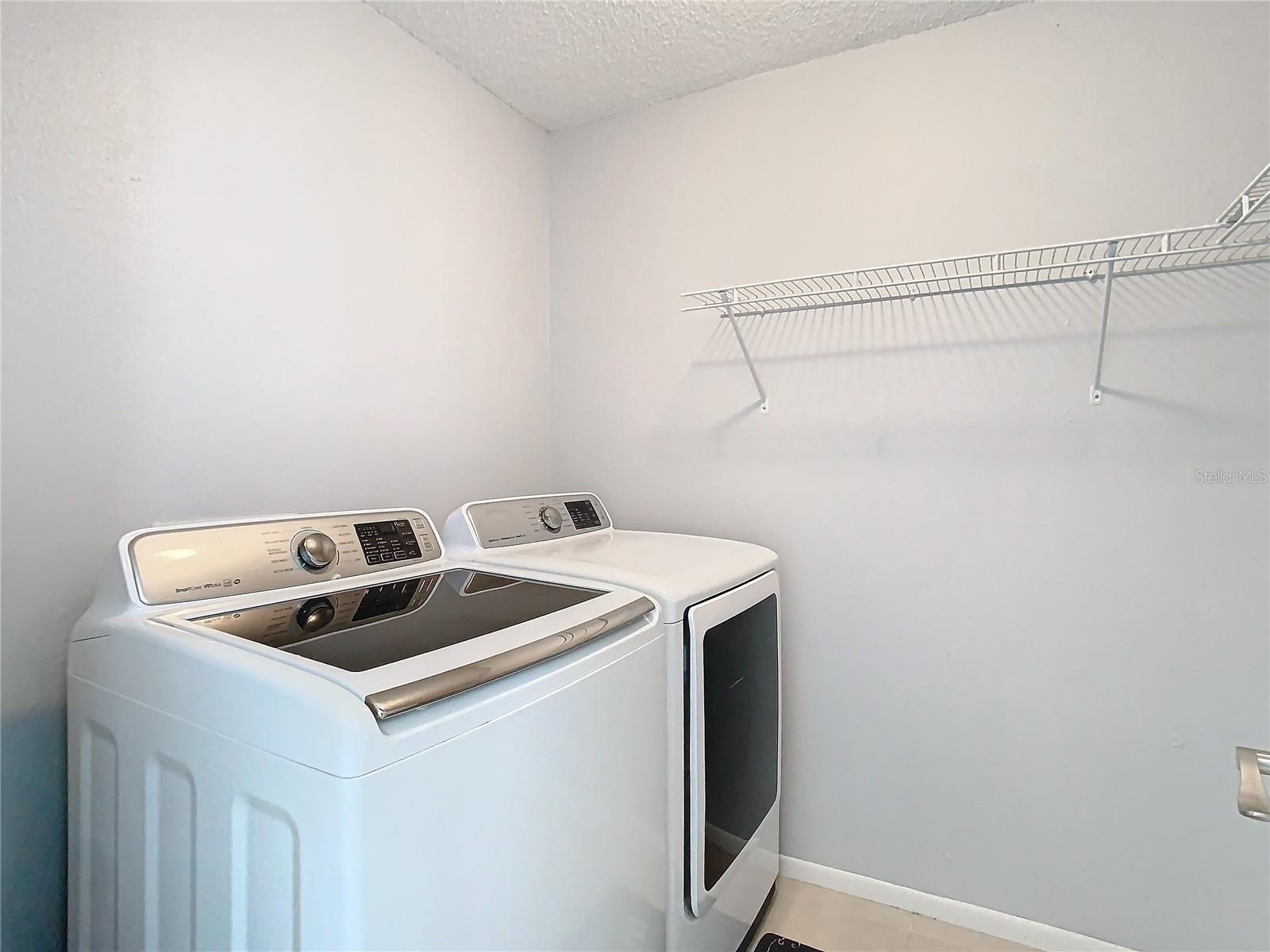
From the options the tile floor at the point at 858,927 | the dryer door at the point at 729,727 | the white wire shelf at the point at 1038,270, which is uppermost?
the white wire shelf at the point at 1038,270

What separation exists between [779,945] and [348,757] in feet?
4.98

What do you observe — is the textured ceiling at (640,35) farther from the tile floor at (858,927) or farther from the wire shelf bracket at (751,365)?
the tile floor at (858,927)

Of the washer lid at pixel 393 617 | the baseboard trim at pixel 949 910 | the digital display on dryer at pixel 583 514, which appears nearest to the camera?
the washer lid at pixel 393 617

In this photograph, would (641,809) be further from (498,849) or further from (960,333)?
(960,333)

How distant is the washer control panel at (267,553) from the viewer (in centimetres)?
104

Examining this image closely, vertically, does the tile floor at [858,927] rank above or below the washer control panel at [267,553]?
below

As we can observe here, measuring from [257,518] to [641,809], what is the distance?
901mm

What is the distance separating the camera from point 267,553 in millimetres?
1181

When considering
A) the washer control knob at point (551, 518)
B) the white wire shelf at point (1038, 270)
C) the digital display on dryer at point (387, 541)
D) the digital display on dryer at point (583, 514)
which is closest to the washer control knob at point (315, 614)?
the digital display on dryer at point (387, 541)

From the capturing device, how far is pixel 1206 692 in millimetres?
1490

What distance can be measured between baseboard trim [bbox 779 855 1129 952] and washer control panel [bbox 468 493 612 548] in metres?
1.21

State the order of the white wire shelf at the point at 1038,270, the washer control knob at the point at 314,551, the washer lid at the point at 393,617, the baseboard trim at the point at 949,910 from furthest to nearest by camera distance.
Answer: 1. the baseboard trim at the point at 949,910
2. the white wire shelf at the point at 1038,270
3. the washer control knob at the point at 314,551
4. the washer lid at the point at 393,617

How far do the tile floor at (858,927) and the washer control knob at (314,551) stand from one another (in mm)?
1484

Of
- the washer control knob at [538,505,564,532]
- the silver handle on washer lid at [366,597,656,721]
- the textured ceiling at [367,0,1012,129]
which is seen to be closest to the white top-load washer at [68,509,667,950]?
the silver handle on washer lid at [366,597,656,721]
